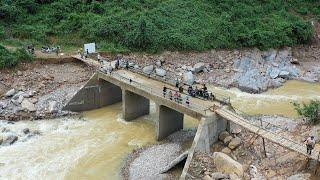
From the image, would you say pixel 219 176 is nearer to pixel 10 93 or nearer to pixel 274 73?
pixel 10 93

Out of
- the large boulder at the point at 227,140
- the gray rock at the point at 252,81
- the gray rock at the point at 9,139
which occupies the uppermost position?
the gray rock at the point at 252,81

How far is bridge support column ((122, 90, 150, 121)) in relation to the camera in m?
42.8

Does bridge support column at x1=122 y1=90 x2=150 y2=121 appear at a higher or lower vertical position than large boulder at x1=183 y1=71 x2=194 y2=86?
lower

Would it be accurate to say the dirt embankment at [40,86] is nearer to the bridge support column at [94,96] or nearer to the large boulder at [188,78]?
the bridge support column at [94,96]

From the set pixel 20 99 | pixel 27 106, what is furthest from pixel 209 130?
pixel 20 99

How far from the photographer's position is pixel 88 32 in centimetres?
5691

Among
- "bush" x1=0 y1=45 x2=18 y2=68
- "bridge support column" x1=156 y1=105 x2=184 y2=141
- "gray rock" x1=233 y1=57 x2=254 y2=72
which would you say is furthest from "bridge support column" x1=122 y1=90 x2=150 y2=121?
"gray rock" x1=233 y1=57 x2=254 y2=72

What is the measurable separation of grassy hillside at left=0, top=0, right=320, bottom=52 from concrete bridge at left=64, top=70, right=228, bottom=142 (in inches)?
402

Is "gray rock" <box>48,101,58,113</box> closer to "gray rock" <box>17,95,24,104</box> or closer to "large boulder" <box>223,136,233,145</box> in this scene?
"gray rock" <box>17,95,24,104</box>

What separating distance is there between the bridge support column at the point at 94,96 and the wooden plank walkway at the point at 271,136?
14.7 m

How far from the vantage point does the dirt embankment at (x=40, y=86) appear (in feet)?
141

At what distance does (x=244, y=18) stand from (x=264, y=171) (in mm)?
38254

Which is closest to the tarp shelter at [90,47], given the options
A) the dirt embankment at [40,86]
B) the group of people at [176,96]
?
the dirt embankment at [40,86]

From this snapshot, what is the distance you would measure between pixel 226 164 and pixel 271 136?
3618 millimetres
